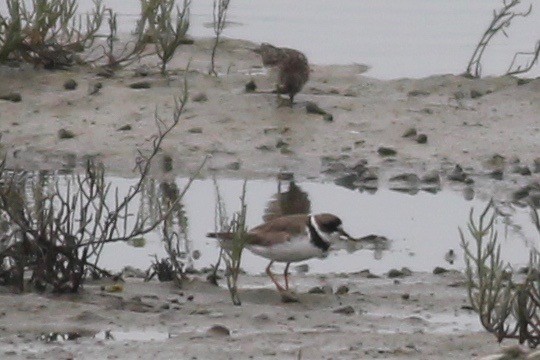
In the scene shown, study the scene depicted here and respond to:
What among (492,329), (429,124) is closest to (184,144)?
(429,124)

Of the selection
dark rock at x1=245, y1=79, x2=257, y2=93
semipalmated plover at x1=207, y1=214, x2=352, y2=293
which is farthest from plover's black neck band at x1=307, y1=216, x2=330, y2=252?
dark rock at x1=245, y1=79, x2=257, y2=93

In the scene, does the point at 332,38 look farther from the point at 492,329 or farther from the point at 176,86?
the point at 492,329

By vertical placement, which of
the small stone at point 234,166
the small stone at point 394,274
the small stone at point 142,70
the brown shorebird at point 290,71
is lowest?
the small stone at point 234,166

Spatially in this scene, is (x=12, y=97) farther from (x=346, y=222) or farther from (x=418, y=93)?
(x=346, y=222)

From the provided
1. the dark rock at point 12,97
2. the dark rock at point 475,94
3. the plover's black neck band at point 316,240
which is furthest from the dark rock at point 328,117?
the plover's black neck band at point 316,240

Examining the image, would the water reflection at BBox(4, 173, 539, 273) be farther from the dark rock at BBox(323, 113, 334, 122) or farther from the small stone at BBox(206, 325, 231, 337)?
the dark rock at BBox(323, 113, 334, 122)

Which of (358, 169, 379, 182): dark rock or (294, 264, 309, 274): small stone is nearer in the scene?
(294, 264, 309, 274): small stone

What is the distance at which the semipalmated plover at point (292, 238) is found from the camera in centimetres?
970

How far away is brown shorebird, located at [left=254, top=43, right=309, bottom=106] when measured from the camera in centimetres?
1443

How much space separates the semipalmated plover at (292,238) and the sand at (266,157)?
0.20m

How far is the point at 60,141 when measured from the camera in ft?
45.8

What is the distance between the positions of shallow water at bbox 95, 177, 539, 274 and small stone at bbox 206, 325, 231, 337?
172 centimetres

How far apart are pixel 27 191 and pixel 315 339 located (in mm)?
4412

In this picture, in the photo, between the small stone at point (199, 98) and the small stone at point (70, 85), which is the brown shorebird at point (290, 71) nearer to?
the small stone at point (199, 98)
